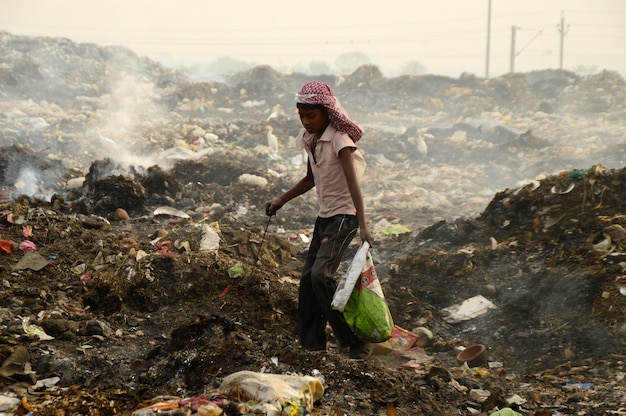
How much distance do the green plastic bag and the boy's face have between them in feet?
2.44

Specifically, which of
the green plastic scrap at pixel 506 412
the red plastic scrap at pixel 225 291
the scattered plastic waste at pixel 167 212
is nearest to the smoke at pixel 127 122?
the scattered plastic waste at pixel 167 212

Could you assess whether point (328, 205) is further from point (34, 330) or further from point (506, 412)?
point (34, 330)

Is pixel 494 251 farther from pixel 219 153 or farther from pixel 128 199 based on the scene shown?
pixel 219 153

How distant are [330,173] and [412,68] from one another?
3700 cm

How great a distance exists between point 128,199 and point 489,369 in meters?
4.98

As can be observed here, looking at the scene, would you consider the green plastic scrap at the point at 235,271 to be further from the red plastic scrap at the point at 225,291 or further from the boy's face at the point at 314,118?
the boy's face at the point at 314,118

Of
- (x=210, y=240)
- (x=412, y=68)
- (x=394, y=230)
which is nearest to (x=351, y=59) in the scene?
(x=412, y=68)

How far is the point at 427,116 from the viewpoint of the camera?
20.1m

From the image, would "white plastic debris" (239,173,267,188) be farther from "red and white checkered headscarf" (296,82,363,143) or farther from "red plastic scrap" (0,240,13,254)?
"red and white checkered headscarf" (296,82,363,143)

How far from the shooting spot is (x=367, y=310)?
328 cm

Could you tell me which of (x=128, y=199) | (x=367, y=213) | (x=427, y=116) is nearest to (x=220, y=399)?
(x=128, y=199)

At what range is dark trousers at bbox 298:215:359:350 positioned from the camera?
331 cm

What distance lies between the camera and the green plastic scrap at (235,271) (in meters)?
4.47

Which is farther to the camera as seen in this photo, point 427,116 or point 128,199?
point 427,116
